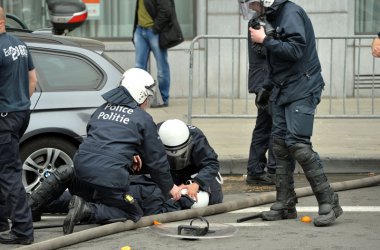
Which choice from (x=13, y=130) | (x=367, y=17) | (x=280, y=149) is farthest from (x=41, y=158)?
(x=367, y=17)

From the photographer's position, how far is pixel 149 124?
8062 millimetres

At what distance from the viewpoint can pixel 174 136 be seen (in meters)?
8.52

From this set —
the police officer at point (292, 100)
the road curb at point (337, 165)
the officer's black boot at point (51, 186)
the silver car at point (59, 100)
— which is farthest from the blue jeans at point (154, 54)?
the officer's black boot at point (51, 186)

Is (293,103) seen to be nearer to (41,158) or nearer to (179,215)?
(179,215)

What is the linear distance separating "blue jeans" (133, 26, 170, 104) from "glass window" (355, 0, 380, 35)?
3.33 meters

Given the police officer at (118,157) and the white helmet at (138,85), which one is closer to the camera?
the police officer at (118,157)

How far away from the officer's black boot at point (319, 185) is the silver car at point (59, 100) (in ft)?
6.57

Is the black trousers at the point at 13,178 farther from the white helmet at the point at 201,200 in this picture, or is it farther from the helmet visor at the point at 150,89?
the white helmet at the point at 201,200

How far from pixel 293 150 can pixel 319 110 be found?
4.46 meters

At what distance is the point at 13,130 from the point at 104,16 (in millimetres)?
9004

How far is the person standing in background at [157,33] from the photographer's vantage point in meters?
14.5

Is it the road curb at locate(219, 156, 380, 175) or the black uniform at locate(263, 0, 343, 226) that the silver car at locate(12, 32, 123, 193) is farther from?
the road curb at locate(219, 156, 380, 175)

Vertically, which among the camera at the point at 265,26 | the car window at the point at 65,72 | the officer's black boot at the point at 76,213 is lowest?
the officer's black boot at the point at 76,213

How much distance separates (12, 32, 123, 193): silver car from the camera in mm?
9125
